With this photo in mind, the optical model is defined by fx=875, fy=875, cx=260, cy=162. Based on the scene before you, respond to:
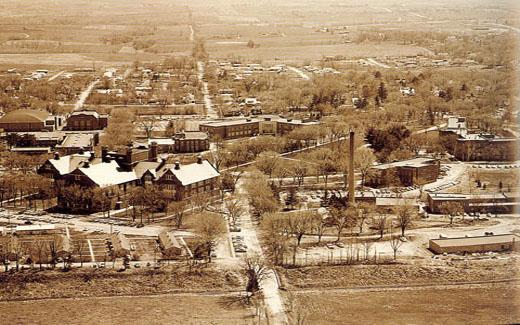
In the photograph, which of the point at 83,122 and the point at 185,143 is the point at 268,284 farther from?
the point at 83,122

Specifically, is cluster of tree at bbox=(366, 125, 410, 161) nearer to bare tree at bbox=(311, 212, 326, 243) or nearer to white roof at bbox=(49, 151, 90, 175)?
bare tree at bbox=(311, 212, 326, 243)

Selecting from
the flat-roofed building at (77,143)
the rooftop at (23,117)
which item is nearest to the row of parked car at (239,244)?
the flat-roofed building at (77,143)

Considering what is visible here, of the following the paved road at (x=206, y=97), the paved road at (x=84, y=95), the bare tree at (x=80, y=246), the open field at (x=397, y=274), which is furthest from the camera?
the paved road at (x=84, y=95)

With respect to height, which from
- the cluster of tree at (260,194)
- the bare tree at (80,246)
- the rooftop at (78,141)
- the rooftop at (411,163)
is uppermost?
the rooftop at (78,141)

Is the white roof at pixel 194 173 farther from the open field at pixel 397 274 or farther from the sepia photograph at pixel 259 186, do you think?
the open field at pixel 397 274

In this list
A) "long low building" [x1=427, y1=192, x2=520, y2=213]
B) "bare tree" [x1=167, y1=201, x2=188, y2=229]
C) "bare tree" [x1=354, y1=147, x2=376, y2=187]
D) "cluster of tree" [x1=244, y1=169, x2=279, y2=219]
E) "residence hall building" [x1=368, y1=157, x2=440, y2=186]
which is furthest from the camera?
"bare tree" [x1=354, y1=147, x2=376, y2=187]

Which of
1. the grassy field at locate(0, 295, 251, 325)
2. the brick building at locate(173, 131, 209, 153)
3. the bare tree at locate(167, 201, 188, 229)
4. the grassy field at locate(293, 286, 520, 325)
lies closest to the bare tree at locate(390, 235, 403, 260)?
the grassy field at locate(293, 286, 520, 325)
